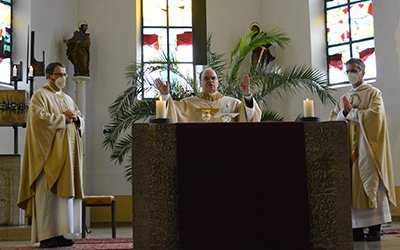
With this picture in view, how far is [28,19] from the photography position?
37.4ft

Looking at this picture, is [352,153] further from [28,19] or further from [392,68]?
[28,19]

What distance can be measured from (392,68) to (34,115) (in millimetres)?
6880

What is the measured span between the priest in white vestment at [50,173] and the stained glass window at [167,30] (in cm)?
669

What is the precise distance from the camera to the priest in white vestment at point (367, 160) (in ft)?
21.2

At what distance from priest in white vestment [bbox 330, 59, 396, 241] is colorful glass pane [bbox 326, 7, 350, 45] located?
5579 mm

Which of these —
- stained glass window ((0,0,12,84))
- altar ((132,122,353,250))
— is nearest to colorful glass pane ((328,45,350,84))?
stained glass window ((0,0,12,84))

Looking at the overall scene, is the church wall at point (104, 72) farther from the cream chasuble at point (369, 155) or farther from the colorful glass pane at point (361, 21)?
the cream chasuble at point (369, 155)

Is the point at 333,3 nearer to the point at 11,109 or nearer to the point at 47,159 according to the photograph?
the point at 11,109

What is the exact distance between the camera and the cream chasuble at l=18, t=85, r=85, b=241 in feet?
20.3

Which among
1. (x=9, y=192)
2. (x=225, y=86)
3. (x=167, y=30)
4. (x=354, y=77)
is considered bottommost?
(x=9, y=192)

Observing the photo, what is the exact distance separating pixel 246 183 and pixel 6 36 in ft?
28.4

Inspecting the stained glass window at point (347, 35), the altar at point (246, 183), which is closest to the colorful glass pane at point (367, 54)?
the stained glass window at point (347, 35)

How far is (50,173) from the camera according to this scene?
6168 millimetres

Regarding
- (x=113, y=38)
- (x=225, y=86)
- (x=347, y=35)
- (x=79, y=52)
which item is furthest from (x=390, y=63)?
(x=79, y=52)
